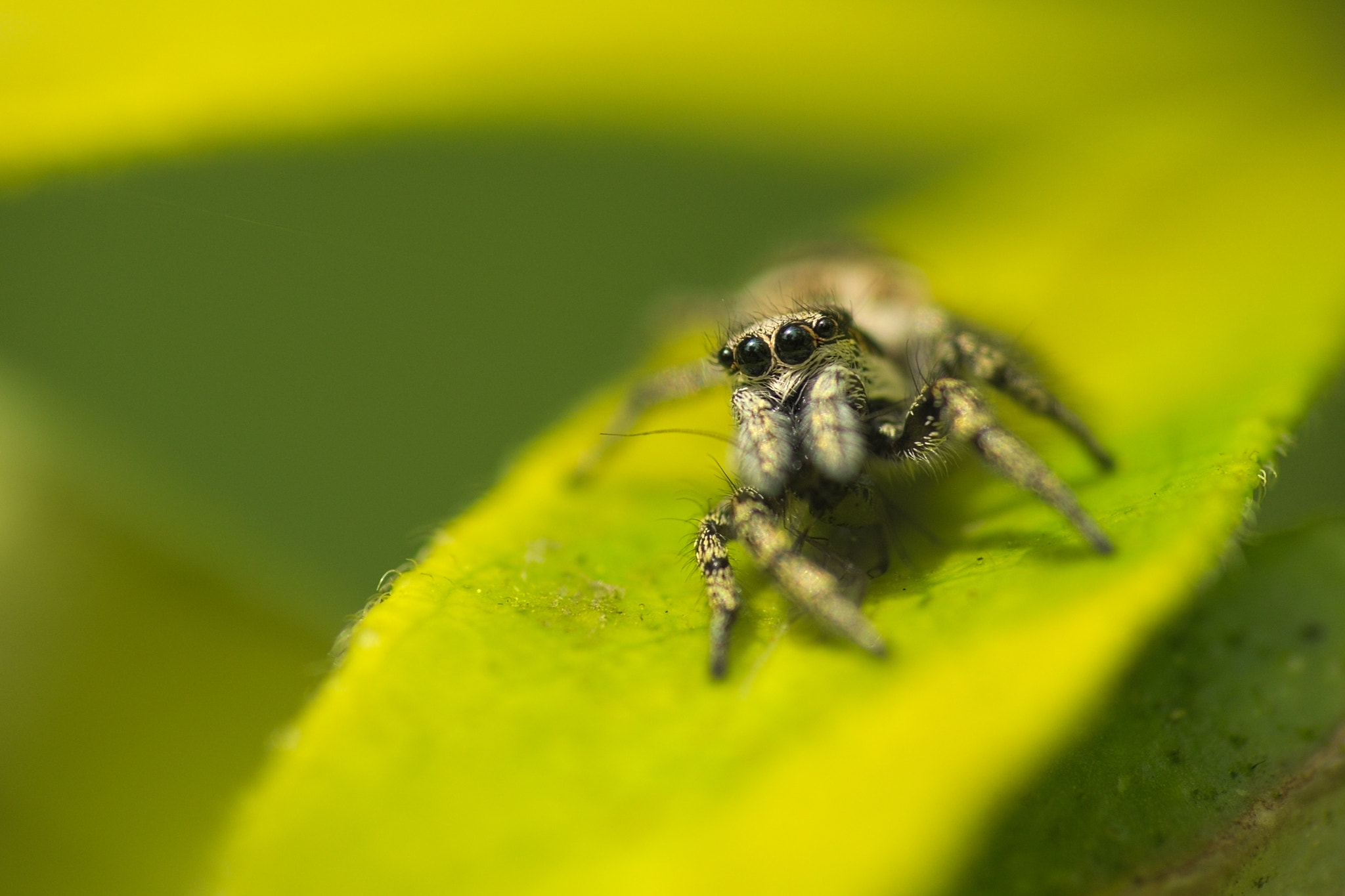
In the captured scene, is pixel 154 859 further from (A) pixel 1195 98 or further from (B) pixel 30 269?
(A) pixel 1195 98

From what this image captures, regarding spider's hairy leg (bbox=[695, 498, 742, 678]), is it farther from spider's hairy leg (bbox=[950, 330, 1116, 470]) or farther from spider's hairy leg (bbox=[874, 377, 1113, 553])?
spider's hairy leg (bbox=[950, 330, 1116, 470])

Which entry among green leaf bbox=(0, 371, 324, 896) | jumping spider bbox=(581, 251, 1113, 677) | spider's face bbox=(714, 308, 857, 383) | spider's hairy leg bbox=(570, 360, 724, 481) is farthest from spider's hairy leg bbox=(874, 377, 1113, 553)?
green leaf bbox=(0, 371, 324, 896)

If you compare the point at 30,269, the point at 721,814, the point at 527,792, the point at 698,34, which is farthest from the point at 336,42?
the point at 30,269

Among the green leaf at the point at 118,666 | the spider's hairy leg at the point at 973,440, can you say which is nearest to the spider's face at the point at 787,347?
the spider's hairy leg at the point at 973,440

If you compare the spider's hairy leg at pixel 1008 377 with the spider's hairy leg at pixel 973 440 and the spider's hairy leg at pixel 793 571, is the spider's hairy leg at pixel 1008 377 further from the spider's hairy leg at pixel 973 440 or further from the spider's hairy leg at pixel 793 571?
the spider's hairy leg at pixel 793 571

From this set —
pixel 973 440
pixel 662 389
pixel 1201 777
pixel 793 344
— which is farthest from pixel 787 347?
pixel 1201 777

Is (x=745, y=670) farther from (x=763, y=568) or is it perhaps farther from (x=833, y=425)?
(x=833, y=425)
